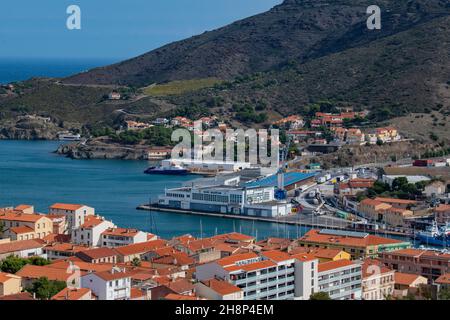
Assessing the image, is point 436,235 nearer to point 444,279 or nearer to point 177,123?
point 444,279

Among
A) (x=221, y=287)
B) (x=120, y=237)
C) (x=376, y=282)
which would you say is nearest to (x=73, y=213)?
(x=120, y=237)

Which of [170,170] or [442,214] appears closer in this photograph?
[442,214]

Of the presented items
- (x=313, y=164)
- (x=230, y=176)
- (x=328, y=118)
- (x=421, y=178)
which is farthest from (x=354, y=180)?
(x=328, y=118)

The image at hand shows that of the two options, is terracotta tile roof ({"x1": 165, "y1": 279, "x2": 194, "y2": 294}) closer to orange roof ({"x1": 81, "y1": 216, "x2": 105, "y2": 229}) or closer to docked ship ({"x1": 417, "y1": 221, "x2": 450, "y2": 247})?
orange roof ({"x1": 81, "y1": 216, "x2": 105, "y2": 229})

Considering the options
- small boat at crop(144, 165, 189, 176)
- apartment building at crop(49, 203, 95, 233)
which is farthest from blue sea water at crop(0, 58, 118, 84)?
apartment building at crop(49, 203, 95, 233)
